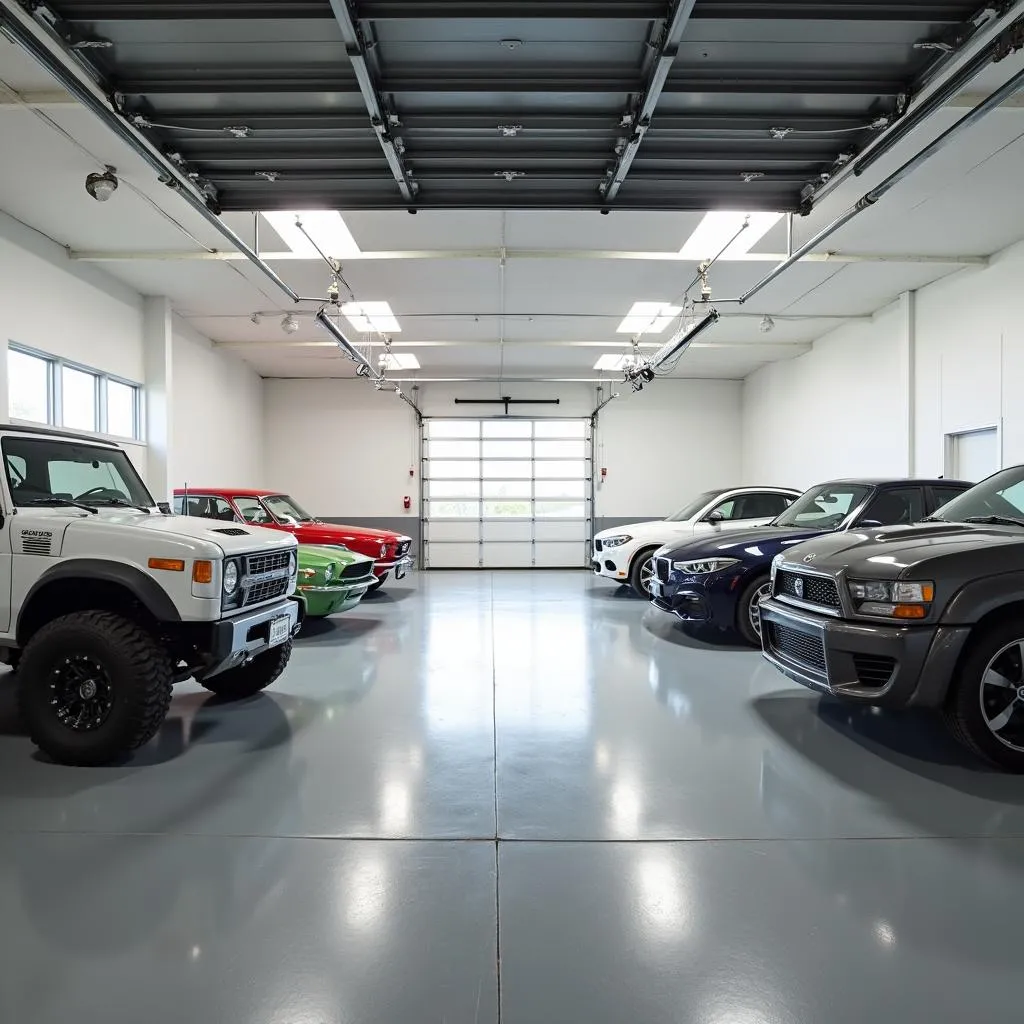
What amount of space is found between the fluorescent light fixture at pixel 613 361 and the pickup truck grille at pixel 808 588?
994cm

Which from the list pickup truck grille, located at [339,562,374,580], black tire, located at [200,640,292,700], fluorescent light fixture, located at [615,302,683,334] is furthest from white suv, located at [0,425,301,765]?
fluorescent light fixture, located at [615,302,683,334]

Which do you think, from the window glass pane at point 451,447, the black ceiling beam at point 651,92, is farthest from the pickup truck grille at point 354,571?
the window glass pane at point 451,447

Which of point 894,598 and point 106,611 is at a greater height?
point 894,598

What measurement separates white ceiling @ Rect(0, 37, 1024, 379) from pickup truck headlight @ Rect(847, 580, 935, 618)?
13.4 ft

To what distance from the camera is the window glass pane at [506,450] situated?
16656mm

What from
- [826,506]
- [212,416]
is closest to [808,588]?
[826,506]

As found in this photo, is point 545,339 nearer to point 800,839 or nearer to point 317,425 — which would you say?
point 317,425

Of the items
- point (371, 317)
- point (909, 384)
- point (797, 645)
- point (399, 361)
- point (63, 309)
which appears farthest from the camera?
point (399, 361)

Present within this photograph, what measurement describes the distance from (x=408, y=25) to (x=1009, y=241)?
8.25 m

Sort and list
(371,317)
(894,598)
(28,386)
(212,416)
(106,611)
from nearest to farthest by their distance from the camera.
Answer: (894,598) < (106,611) < (28,386) < (371,317) < (212,416)

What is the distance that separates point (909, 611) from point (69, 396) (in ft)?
32.5

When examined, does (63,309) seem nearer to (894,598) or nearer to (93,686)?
(93,686)

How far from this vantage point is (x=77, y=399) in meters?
9.32

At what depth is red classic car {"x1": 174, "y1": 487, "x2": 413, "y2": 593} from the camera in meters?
8.77
